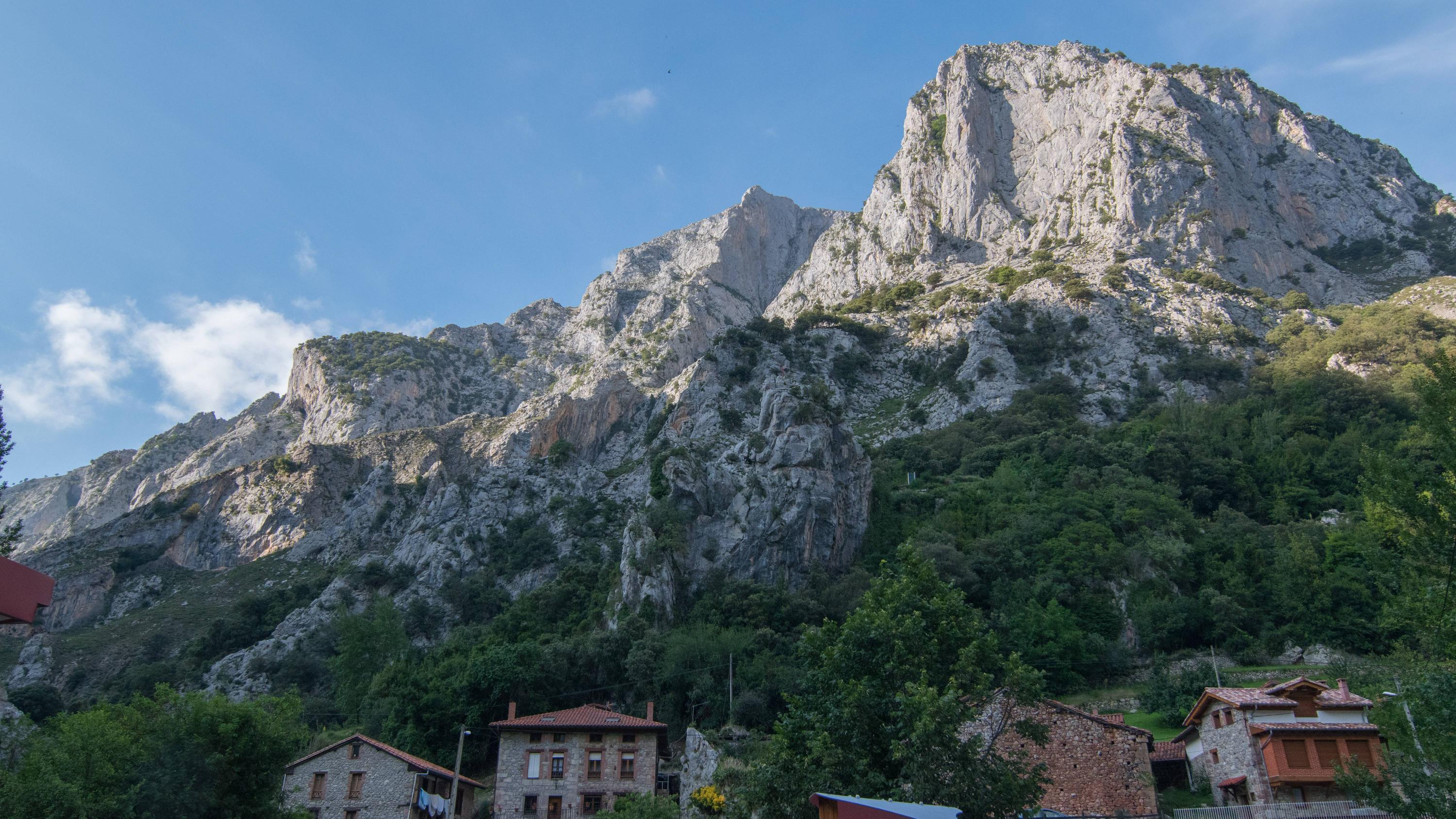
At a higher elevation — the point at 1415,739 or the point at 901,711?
the point at 901,711

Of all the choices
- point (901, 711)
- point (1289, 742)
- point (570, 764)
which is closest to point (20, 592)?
point (901, 711)

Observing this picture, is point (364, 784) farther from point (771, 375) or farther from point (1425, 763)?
point (771, 375)

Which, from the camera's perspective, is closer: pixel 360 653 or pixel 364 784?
pixel 364 784

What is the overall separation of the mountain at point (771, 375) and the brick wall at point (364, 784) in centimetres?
1787

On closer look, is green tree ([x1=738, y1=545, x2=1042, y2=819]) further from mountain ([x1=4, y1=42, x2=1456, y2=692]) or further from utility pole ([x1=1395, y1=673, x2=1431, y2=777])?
mountain ([x1=4, y1=42, x2=1456, y2=692])

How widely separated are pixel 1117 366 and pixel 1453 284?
34.8 metres

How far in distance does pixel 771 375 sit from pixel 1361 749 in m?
67.0

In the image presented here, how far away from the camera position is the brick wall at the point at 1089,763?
2752cm

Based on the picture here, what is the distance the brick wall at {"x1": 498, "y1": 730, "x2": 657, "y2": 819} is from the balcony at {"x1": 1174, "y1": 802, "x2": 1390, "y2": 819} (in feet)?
70.2

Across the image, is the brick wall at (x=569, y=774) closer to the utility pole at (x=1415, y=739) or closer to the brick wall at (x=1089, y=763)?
the brick wall at (x=1089, y=763)

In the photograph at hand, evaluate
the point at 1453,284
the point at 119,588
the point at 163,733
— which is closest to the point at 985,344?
the point at 1453,284

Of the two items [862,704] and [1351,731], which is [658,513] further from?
[1351,731]

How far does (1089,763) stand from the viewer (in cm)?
2805

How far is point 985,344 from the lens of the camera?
9412 centimetres
